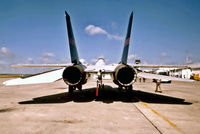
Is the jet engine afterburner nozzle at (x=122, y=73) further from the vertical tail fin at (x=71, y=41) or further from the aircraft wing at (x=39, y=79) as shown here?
the aircraft wing at (x=39, y=79)

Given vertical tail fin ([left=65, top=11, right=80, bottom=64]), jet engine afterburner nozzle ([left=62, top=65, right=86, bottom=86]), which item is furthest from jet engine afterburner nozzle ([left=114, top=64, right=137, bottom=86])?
vertical tail fin ([left=65, top=11, right=80, bottom=64])

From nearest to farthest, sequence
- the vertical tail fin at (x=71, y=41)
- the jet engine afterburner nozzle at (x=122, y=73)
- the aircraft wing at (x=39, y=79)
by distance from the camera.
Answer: the aircraft wing at (x=39, y=79)
the jet engine afterburner nozzle at (x=122, y=73)
the vertical tail fin at (x=71, y=41)

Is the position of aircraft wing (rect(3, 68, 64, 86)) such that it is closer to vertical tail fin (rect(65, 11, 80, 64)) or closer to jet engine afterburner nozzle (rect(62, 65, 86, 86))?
jet engine afterburner nozzle (rect(62, 65, 86, 86))

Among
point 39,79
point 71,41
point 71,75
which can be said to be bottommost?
point 39,79

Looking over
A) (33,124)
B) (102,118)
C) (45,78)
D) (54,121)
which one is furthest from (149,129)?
(45,78)

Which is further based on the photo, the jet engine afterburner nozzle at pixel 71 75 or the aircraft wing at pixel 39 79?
the jet engine afterburner nozzle at pixel 71 75

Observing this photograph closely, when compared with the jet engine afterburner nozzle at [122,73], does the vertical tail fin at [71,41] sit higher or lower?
higher

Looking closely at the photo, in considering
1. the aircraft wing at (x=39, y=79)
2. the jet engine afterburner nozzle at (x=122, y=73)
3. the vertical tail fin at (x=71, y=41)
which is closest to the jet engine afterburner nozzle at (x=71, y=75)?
the aircraft wing at (x=39, y=79)

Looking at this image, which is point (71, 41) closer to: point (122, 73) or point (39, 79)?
point (39, 79)

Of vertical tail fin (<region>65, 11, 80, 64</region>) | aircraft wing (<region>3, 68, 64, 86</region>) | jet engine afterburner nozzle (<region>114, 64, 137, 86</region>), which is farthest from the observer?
vertical tail fin (<region>65, 11, 80, 64</region>)

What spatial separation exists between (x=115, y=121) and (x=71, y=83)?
2.88 m

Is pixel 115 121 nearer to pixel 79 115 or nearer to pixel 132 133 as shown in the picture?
pixel 132 133

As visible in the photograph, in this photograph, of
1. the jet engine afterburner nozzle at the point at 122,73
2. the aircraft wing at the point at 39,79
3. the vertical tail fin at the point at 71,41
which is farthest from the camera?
the vertical tail fin at the point at 71,41

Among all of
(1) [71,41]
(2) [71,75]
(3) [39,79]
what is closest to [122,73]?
(2) [71,75]
